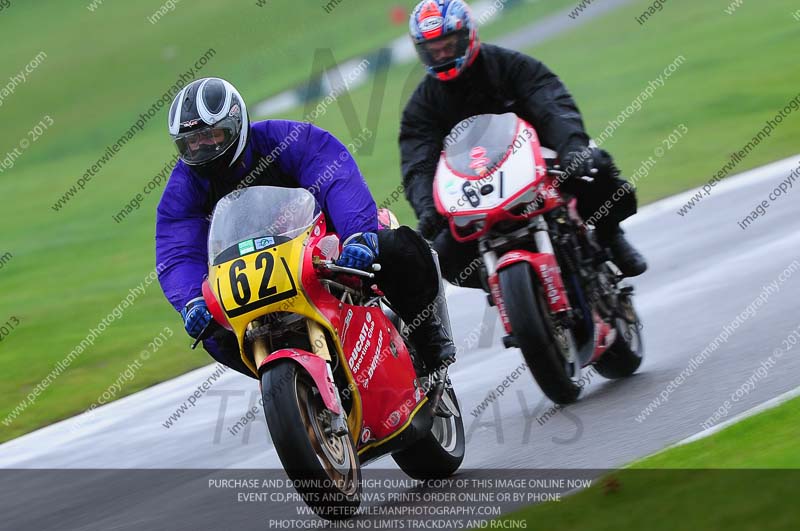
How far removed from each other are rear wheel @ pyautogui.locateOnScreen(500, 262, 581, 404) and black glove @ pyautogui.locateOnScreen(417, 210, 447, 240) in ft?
2.18

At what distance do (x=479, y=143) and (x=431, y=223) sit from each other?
513mm

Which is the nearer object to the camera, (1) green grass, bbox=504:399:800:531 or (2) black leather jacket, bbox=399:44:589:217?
(1) green grass, bbox=504:399:800:531

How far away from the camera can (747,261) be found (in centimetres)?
996

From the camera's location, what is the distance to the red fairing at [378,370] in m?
5.66

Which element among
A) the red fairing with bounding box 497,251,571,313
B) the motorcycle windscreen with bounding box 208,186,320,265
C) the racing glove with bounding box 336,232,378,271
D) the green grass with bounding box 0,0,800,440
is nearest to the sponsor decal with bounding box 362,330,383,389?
the racing glove with bounding box 336,232,378,271

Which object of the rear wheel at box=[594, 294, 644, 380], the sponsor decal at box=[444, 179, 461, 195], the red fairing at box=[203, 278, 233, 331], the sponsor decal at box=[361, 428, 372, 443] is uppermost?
the red fairing at box=[203, 278, 233, 331]

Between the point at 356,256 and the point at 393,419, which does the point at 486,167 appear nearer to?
the point at 356,256

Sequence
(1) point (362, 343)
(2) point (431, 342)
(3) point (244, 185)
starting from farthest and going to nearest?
(2) point (431, 342), (3) point (244, 185), (1) point (362, 343)

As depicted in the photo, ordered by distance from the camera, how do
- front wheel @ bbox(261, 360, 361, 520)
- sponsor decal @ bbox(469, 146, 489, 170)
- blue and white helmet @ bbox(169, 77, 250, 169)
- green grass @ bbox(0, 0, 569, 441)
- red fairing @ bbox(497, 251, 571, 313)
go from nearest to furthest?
front wheel @ bbox(261, 360, 361, 520) → blue and white helmet @ bbox(169, 77, 250, 169) → red fairing @ bbox(497, 251, 571, 313) → sponsor decal @ bbox(469, 146, 489, 170) → green grass @ bbox(0, 0, 569, 441)

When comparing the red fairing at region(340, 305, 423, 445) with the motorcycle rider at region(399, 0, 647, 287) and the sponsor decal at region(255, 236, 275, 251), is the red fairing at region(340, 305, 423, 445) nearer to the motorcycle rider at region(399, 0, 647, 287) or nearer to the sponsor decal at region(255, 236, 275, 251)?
the sponsor decal at region(255, 236, 275, 251)

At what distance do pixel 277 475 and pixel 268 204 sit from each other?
1790mm

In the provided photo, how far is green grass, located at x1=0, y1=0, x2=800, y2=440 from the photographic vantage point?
1248 centimetres

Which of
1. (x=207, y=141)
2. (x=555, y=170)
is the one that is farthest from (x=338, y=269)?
(x=555, y=170)

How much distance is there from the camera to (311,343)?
5.39m
